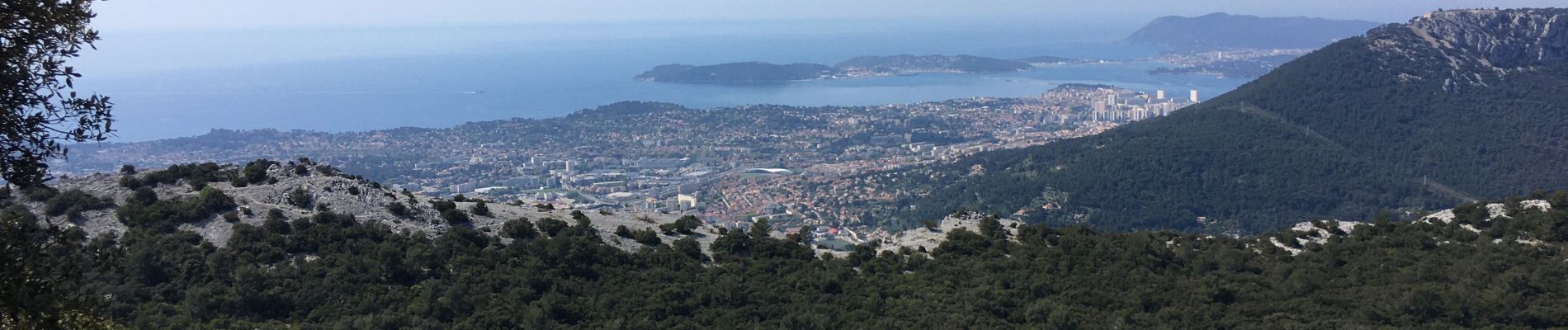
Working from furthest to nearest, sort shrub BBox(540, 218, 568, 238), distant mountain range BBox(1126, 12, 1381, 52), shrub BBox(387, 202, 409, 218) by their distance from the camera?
distant mountain range BBox(1126, 12, 1381, 52), shrub BBox(540, 218, 568, 238), shrub BBox(387, 202, 409, 218)

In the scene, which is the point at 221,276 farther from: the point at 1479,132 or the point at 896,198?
the point at 1479,132

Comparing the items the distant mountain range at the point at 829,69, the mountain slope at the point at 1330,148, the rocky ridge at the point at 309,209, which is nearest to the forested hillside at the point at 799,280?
the rocky ridge at the point at 309,209

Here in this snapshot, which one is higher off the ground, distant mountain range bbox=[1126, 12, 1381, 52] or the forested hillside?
distant mountain range bbox=[1126, 12, 1381, 52]

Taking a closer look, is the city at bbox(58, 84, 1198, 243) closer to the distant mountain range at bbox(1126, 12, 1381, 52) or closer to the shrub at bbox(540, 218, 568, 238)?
the shrub at bbox(540, 218, 568, 238)

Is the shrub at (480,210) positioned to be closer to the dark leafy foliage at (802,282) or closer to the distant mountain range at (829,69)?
Result: the dark leafy foliage at (802,282)

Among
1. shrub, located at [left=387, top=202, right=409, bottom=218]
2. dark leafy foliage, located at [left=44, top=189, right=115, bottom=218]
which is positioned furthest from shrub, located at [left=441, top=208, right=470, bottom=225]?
dark leafy foliage, located at [left=44, top=189, right=115, bottom=218]

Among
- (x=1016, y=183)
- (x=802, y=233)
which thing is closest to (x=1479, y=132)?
(x=1016, y=183)
